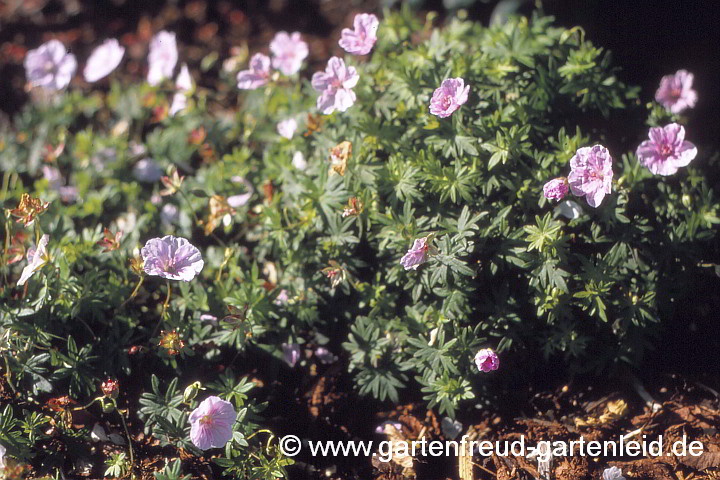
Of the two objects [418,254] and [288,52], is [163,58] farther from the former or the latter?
[418,254]

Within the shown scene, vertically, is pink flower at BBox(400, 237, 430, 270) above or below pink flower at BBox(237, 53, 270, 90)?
below

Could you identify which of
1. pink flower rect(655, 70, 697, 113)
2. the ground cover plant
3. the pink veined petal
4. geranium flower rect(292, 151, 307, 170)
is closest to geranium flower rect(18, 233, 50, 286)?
the ground cover plant

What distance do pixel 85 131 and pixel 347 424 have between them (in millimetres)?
2433

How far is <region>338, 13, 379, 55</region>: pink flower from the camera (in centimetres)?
265

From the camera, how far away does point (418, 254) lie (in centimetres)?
231

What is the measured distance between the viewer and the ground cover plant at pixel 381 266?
2.39 meters

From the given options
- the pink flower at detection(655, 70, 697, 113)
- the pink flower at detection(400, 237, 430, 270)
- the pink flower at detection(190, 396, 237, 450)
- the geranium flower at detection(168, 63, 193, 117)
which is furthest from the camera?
the geranium flower at detection(168, 63, 193, 117)

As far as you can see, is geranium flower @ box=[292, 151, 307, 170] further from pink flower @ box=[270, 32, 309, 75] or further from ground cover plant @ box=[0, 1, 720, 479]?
pink flower @ box=[270, 32, 309, 75]

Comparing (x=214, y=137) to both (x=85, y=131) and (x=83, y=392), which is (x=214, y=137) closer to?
(x=85, y=131)

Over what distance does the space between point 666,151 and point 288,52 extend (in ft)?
5.81

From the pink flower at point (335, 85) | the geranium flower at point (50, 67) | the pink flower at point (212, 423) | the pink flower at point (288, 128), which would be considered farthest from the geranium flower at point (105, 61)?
the pink flower at point (212, 423)

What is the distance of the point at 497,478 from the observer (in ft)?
7.85

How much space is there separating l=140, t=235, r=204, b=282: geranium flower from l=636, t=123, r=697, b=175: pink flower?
1713 mm

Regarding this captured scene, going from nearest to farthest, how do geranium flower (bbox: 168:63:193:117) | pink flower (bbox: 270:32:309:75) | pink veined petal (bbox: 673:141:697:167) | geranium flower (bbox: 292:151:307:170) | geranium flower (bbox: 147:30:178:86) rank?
pink veined petal (bbox: 673:141:697:167), geranium flower (bbox: 292:151:307:170), pink flower (bbox: 270:32:309:75), geranium flower (bbox: 168:63:193:117), geranium flower (bbox: 147:30:178:86)
